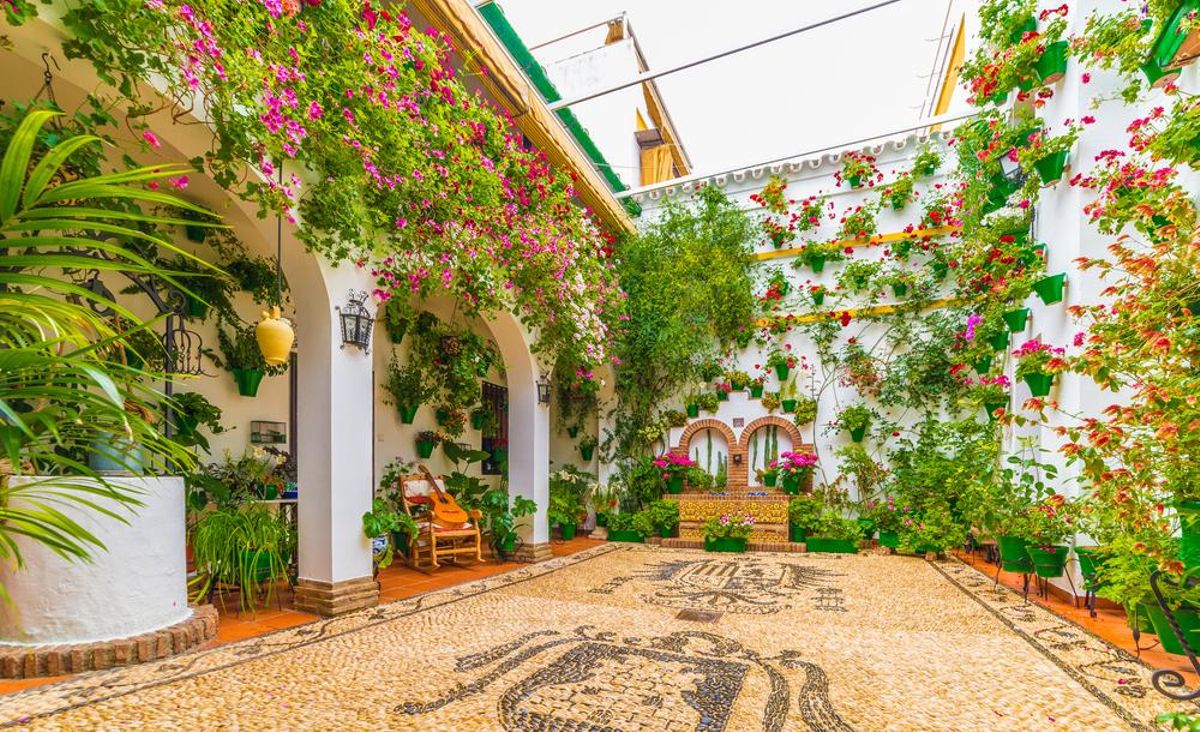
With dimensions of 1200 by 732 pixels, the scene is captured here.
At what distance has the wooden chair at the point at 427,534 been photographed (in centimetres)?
592

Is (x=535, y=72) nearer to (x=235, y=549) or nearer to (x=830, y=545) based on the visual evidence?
(x=235, y=549)

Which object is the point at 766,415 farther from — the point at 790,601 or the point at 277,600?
the point at 277,600

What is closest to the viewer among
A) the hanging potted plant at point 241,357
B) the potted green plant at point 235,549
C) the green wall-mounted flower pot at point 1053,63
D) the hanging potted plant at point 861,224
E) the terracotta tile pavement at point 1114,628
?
the terracotta tile pavement at point 1114,628

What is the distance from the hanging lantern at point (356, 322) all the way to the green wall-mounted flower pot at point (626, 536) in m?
4.97

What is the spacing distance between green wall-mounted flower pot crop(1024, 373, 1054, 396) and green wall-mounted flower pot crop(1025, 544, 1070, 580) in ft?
3.82

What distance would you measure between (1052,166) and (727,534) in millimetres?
4923

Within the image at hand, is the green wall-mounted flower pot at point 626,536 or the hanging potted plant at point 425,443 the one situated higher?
the hanging potted plant at point 425,443

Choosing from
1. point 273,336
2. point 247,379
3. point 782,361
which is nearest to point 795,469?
point 782,361

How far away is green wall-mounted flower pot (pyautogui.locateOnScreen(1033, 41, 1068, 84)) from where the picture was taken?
4832 millimetres

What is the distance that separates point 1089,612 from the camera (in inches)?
170

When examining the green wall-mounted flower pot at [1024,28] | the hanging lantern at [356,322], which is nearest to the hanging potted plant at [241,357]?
the hanging lantern at [356,322]

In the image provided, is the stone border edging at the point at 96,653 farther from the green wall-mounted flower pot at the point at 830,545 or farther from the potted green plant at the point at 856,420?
the potted green plant at the point at 856,420

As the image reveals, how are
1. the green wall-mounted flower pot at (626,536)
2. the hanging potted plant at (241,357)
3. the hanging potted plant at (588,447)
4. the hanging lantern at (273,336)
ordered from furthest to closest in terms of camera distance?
the hanging potted plant at (588,447) → the green wall-mounted flower pot at (626,536) → the hanging potted plant at (241,357) → the hanging lantern at (273,336)

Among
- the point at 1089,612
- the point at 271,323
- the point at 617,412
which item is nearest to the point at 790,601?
the point at 1089,612
